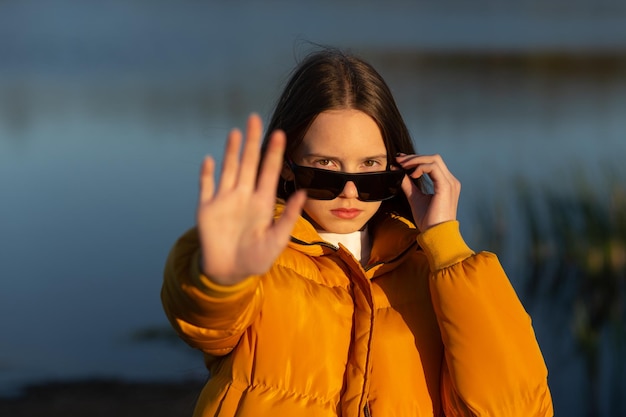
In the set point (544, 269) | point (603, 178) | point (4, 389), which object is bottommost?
point (4, 389)

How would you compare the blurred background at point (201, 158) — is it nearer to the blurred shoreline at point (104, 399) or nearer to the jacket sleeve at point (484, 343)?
the blurred shoreline at point (104, 399)

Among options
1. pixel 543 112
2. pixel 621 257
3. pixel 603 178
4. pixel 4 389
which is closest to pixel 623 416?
pixel 621 257

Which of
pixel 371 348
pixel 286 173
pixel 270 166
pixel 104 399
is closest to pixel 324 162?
pixel 286 173

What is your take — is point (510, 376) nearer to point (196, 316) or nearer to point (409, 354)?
point (409, 354)

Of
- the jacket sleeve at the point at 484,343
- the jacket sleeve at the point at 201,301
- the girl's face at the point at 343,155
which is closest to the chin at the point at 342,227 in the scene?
the girl's face at the point at 343,155

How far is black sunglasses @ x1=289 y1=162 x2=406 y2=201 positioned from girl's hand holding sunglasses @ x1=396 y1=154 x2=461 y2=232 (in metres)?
0.06

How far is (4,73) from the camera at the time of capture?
49.3ft

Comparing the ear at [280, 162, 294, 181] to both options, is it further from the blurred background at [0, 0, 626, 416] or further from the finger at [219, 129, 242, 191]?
the blurred background at [0, 0, 626, 416]

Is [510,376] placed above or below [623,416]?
above

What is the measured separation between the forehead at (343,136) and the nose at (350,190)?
0.07m

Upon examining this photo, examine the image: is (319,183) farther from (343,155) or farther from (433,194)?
(433,194)

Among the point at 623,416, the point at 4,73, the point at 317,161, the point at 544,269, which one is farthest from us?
the point at 4,73

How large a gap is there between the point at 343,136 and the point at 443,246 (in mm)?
355

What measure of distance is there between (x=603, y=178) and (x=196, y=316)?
18.6 feet
